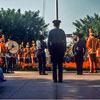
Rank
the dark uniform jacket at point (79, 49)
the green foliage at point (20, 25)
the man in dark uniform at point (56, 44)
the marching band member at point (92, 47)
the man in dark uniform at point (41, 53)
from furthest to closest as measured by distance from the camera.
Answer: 1. the green foliage at point (20, 25)
2. the marching band member at point (92, 47)
3. the dark uniform jacket at point (79, 49)
4. the man in dark uniform at point (41, 53)
5. the man in dark uniform at point (56, 44)

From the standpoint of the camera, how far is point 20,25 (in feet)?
182

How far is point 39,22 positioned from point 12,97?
→ 53.5m

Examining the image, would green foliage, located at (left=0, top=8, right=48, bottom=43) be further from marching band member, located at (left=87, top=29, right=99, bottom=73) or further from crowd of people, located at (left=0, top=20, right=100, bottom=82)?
marching band member, located at (left=87, top=29, right=99, bottom=73)

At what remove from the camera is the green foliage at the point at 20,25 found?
53553mm

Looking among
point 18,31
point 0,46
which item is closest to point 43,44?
point 0,46

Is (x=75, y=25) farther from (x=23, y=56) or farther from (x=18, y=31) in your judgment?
(x=23, y=56)

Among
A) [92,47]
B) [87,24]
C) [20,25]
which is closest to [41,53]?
[92,47]

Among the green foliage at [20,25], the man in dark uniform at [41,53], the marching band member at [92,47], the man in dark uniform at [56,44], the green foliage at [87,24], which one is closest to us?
the man in dark uniform at [56,44]

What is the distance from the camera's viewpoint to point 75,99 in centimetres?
570

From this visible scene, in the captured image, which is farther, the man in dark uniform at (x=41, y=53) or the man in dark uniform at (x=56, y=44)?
the man in dark uniform at (x=41, y=53)

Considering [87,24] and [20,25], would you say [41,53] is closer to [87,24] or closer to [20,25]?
[20,25]

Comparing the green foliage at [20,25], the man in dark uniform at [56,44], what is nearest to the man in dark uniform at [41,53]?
the man in dark uniform at [56,44]

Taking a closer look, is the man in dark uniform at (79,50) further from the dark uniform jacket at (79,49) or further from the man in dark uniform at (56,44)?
the man in dark uniform at (56,44)

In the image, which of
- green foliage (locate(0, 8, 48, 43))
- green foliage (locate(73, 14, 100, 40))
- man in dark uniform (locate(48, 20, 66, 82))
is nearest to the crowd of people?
man in dark uniform (locate(48, 20, 66, 82))
